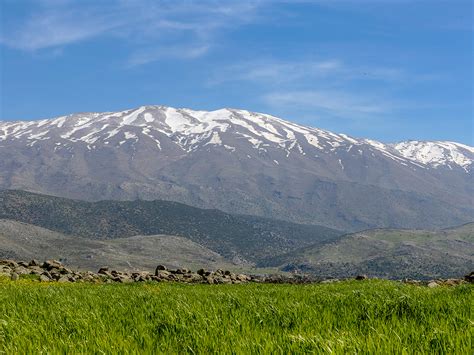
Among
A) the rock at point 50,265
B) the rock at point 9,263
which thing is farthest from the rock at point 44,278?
the rock at point 9,263

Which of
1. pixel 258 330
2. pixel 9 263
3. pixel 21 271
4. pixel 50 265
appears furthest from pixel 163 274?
pixel 258 330

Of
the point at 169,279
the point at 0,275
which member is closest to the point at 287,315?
the point at 0,275

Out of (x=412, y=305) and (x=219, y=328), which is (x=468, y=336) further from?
(x=412, y=305)

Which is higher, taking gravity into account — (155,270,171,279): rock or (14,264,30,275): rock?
(14,264,30,275): rock

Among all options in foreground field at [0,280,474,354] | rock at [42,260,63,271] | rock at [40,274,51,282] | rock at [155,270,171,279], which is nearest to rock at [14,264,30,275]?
rock at [40,274,51,282]

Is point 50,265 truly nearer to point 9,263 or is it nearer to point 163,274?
point 9,263

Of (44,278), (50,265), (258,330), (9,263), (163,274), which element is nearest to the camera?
(258,330)

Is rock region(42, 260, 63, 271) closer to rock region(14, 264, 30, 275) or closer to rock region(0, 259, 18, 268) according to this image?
rock region(0, 259, 18, 268)

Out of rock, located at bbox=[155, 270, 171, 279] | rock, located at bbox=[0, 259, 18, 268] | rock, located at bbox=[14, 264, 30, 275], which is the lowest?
rock, located at bbox=[155, 270, 171, 279]

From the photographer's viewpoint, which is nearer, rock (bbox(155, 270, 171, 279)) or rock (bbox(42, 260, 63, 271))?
rock (bbox(155, 270, 171, 279))

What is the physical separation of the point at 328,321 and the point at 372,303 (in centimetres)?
242

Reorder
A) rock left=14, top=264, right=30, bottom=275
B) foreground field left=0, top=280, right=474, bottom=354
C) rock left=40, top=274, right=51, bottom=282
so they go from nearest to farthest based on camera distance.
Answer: foreground field left=0, top=280, right=474, bottom=354 → rock left=40, top=274, right=51, bottom=282 → rock left=14, top=264, right=30, bottom=275

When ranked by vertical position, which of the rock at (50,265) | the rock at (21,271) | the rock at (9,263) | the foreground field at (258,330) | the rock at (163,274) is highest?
the foreground field at (258,330)

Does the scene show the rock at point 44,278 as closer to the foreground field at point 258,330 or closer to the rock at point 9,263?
the rock at point 9,263
